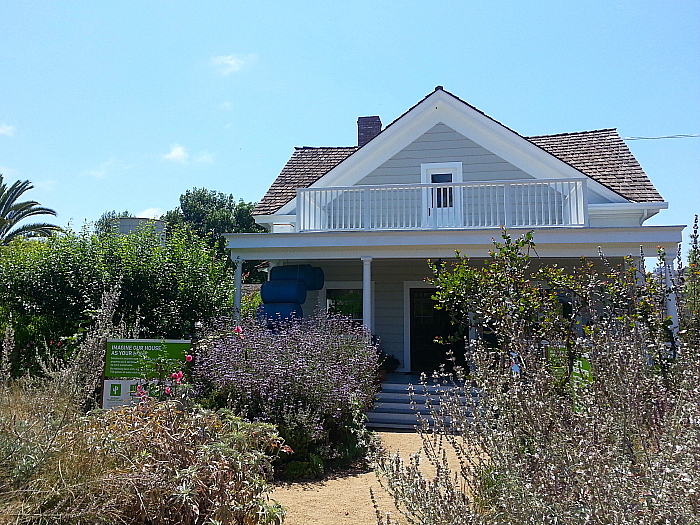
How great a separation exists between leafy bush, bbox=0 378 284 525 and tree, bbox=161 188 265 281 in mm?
40463

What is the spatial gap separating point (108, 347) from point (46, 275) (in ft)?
10.3

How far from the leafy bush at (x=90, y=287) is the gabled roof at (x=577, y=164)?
3.92 metres

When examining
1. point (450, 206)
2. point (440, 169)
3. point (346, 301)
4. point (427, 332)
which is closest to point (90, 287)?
point (346, 301)

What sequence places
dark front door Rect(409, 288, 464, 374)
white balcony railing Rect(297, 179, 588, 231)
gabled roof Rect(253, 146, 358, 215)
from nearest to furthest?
white balcony railing Rect(297, 179, 588, 231), dark front door Rect(409, 288, 464, 374), gabled roof Rect(253, 146, 358, 215)

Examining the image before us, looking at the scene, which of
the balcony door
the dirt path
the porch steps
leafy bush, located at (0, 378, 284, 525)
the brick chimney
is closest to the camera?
leafy bush, located at (0, 378, 284, 525)

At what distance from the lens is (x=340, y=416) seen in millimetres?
6902

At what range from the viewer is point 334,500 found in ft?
17.9

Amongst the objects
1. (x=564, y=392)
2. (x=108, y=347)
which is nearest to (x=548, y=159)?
(x=564, y=392)

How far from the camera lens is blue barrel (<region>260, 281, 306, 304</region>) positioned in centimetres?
1138

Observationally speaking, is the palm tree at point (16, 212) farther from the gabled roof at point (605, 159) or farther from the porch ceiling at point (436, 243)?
the gabled roof at point (605, 159)

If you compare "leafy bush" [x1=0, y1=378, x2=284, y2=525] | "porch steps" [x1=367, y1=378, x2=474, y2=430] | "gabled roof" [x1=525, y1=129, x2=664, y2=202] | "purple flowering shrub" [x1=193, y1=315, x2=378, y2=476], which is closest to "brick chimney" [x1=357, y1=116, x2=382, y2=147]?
"gabled roof" [x1=525, y1=129, x2=664, y2=202]

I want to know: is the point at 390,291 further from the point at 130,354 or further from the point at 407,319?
the point at 130,354

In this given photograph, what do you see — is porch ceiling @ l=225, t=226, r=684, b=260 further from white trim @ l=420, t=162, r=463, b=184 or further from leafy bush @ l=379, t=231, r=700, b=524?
leafy bush @ l=379, t=231, r=700, b=524

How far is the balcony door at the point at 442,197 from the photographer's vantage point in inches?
440
